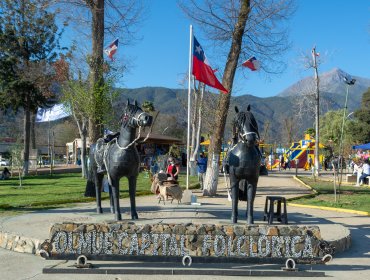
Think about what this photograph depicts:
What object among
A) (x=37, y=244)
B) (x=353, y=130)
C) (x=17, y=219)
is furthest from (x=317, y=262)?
(x=353, y=130)

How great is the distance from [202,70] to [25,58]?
85.2 feet

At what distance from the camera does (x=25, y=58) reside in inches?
1476

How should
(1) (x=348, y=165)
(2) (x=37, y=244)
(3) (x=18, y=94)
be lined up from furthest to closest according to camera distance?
1. (1) (x=348, y=165)
2. (3) (x=18, y=94)
3. (2) (x=37, y=244)

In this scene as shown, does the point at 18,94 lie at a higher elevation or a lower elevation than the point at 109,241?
higher

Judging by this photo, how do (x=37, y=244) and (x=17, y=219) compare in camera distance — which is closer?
(x=37, y=244)

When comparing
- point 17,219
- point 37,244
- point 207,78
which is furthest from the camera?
point 207,78

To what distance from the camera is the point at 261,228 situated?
7.62 meters

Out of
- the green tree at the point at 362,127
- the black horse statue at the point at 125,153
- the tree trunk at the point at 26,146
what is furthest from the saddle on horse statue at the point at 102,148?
the green tree at the point at 362,127

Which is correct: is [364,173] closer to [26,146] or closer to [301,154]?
[26,146]

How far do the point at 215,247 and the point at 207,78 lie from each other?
8.66 meters

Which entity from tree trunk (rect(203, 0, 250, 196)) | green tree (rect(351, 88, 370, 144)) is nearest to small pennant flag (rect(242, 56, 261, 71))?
tree trunk (rect(203, 0, 250, 196))

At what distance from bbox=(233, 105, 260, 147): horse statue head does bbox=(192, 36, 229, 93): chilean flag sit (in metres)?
6.11

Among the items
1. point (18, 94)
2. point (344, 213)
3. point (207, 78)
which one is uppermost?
point (18, 94)

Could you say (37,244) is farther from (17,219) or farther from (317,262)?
(317,262)
